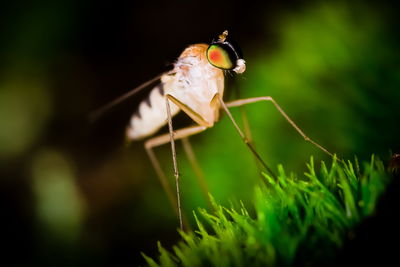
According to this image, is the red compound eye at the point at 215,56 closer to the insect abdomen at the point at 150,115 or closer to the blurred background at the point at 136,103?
the blurred background at the point at 136,103

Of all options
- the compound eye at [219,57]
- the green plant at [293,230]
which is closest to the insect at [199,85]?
the compound eye at [219,57]

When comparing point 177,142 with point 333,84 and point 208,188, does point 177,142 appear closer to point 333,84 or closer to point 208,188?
point 208,188

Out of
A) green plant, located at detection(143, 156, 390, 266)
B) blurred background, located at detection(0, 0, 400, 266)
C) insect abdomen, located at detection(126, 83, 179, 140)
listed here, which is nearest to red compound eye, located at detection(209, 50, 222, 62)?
blurred background, located at detection(0, 0, 400, 266)

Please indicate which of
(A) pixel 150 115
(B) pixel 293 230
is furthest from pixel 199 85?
(B) pixel 293 230

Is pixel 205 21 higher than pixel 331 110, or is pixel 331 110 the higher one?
pixel 205 21

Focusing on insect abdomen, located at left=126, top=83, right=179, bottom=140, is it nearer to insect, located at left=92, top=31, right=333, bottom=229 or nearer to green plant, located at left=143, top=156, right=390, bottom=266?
insect, located at left=92, top=31, right=333, bottom=229

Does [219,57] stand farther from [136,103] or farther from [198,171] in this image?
[136,103]

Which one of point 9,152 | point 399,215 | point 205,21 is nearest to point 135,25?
point 205,21
